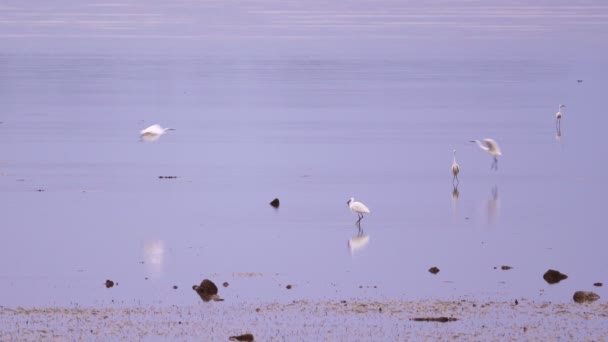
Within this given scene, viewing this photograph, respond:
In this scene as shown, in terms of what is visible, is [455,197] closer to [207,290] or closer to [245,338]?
[207,290]

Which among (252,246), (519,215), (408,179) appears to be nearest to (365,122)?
(408,179)

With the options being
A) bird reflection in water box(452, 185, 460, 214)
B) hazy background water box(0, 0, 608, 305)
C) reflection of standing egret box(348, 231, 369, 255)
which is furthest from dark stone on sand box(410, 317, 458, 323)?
bird reflection in water box(452, 185, 460, 214)

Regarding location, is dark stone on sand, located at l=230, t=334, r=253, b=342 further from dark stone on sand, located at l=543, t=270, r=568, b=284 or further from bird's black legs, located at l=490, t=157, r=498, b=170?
bird's black legs, located at l=490, t=157, r=498, b=170

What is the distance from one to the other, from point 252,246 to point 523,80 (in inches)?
1563

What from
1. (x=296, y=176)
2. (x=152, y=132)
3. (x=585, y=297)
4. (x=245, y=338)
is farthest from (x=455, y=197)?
(x=245, y=338)

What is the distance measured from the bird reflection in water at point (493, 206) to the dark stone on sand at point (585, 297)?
257 inches

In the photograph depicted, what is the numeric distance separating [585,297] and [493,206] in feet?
27.7

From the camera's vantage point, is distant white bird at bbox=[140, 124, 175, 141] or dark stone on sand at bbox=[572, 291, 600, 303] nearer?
dark stone on sand at bbox=[572, 291, 600, 303]

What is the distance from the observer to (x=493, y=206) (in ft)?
83.8

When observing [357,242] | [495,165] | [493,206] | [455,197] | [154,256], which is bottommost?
[154,256]

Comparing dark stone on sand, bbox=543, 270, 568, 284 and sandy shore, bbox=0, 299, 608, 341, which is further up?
dark stone on sand, bbox=543, 270, 568, 284

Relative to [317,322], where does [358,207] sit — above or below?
above

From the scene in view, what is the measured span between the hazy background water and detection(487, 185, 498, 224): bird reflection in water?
0.04 meters

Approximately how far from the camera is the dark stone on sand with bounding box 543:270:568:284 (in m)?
18.6
